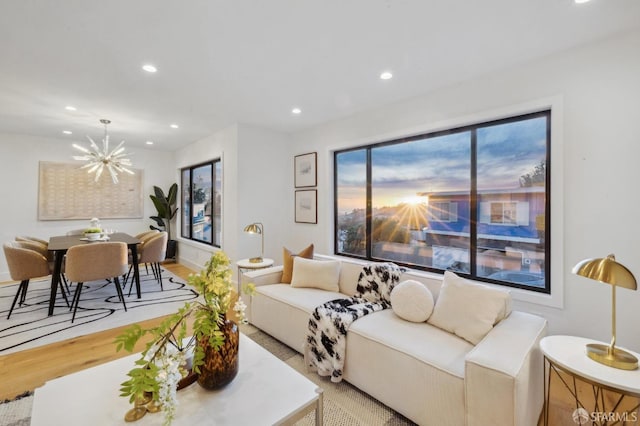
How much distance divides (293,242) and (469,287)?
300 cm

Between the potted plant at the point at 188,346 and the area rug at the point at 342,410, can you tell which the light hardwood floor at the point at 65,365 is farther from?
the potted plant at the point at 188,346

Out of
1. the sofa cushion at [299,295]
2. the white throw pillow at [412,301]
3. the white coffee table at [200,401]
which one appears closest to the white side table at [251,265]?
the sofa cushion at [299,295]

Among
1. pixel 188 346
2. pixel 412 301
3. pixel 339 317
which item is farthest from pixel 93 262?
pixel 412 301

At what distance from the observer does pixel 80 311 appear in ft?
11.1

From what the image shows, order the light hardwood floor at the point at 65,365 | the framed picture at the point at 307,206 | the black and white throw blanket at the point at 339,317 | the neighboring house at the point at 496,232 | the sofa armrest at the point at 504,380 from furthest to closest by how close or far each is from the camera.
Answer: the framed picture at the point at 307,206 < the neighboring house at the point at 496,232 < the black and white throw blanket at the point at 339,317 < the light hardwood floor at the point at 65,365 < the sofa armrest at the point at 504,380

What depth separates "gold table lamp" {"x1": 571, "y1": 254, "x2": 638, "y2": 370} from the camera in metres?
1.33

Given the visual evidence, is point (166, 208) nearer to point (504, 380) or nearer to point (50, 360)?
point (50, 360)

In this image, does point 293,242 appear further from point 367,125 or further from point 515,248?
point 515,248

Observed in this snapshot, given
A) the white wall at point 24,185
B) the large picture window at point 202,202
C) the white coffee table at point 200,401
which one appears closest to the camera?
the white coffee table at point 200,401

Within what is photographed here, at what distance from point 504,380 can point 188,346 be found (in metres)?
1.51

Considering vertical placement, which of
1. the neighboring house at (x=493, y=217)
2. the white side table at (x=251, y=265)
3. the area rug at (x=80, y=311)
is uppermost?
the neighboring house at (x=493, y=217)

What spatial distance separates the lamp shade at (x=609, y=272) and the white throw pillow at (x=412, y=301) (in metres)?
0.92

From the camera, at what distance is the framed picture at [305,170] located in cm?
419

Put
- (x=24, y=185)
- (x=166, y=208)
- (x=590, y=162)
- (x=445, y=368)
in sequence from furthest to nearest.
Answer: (x=166, y=208) < (x=24, y=185) < (x=590, y=162) < (x=445, y=368)
